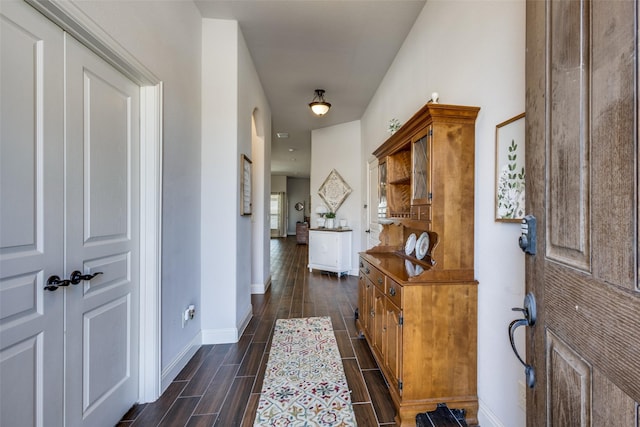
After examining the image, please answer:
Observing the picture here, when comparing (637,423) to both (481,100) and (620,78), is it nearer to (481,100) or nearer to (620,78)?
(620,78)

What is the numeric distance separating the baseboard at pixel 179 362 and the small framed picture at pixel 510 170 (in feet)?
7.79

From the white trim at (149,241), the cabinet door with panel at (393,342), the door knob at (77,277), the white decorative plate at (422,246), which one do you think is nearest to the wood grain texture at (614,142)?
the cabinet door with panel at (393,342)

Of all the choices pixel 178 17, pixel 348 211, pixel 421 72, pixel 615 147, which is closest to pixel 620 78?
pixel 615 147

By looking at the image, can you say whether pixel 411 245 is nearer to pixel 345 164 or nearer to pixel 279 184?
pixel 345 164

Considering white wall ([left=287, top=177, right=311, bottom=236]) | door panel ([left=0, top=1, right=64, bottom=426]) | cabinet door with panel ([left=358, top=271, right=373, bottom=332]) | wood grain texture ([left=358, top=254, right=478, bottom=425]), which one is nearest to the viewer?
door panel ([left=0, top=1, right=64, bottom=426])

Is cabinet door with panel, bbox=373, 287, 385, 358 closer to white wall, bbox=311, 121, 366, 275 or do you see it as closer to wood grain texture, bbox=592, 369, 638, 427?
wood grain texture, bbox=592, 369, 638, 427

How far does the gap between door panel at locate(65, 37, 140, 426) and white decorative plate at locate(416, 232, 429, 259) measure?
202cm

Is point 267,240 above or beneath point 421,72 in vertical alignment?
beneath

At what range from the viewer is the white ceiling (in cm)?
242

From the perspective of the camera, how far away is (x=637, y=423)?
17.6 inches

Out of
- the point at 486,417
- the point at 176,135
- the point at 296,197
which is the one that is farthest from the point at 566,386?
the point at 296,197

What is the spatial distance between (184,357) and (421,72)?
124 inches

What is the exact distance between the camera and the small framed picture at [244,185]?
2.82 metres

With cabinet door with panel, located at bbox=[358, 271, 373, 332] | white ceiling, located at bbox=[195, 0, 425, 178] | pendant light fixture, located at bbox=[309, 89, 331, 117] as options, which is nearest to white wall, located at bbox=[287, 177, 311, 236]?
white ceiling, located at bbox=[195, 0, 425, 178]
